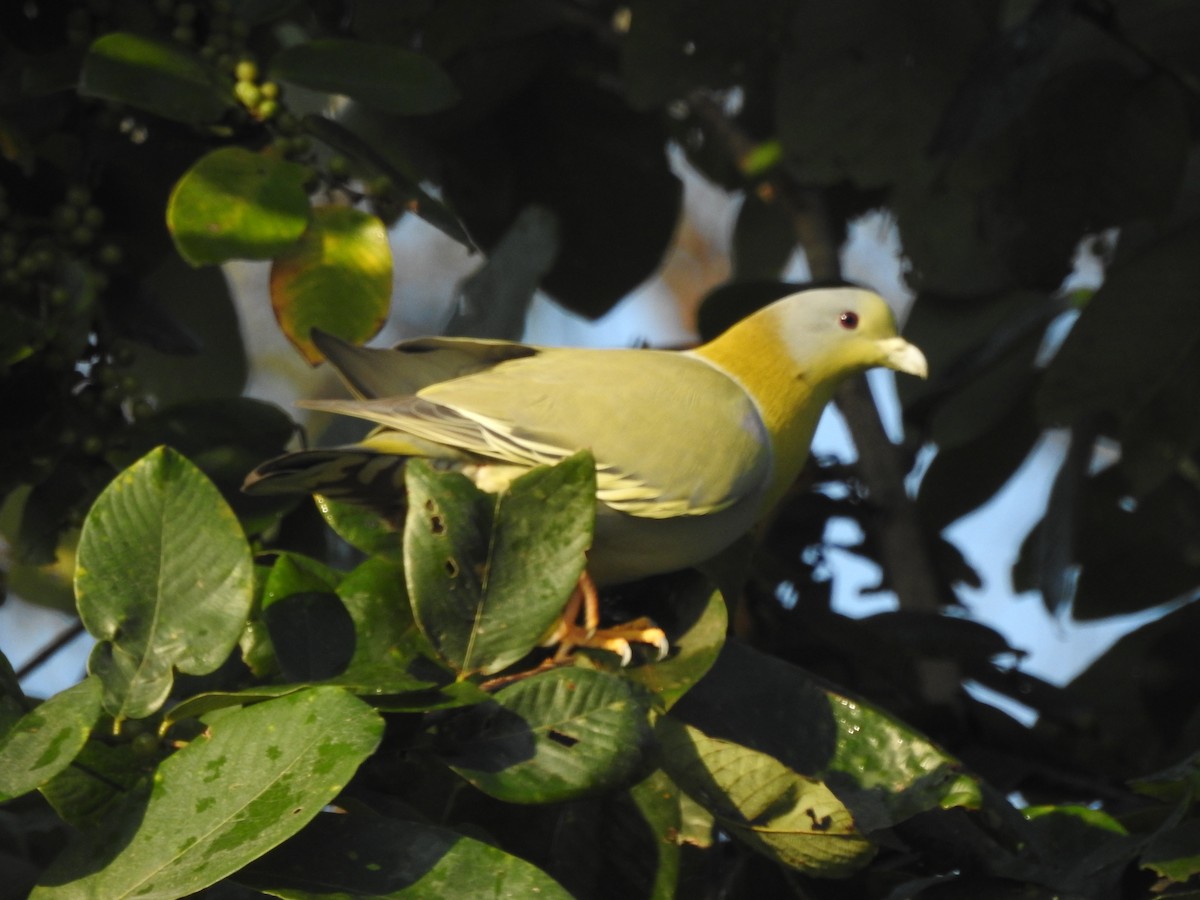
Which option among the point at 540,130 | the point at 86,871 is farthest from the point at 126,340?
the point at 540,130

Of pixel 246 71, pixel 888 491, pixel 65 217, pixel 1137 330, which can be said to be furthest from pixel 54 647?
pixel 1137 330

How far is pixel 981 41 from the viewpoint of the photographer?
2182 mm

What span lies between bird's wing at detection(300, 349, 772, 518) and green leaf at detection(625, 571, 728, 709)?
101 millimetres

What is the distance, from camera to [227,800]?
1.02m

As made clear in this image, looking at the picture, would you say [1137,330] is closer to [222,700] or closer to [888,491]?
[888,491]

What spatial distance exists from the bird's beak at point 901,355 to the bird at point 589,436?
252 millimetres

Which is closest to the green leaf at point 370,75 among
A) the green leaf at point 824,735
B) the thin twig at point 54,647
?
the green leaf at point 824,735

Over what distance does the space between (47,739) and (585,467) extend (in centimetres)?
52

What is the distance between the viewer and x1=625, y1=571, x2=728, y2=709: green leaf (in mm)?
1365

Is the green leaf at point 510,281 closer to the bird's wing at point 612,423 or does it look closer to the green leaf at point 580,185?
the bird's wing at point 612,423

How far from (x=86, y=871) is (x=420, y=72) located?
1.02m

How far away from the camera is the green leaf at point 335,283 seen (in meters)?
1.58

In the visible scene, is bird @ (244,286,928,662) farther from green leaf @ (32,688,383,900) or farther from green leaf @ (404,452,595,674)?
green leaf @ (32,688,383,900)

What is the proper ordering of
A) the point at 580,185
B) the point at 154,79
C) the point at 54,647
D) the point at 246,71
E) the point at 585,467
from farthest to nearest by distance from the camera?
1. the point at 580,185
2. the point at 54,647
3. the point at 246,71
4. the point at 154,79
5. the point at 585,467
